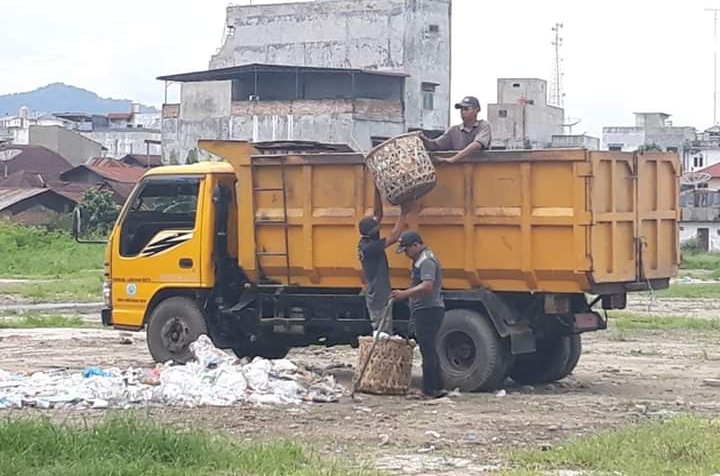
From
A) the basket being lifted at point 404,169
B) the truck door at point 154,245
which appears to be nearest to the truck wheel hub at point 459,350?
the basket being lifted at point 404,169

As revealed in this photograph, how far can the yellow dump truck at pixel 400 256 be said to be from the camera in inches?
625

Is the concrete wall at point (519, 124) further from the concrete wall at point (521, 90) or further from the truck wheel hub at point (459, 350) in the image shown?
the truck wheel hub at point (459, 350)

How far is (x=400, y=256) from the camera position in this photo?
16750 millimetres

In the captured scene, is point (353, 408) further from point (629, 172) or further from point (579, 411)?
point (629, 172)

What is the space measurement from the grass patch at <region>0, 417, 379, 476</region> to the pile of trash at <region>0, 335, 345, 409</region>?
3400 millimetres

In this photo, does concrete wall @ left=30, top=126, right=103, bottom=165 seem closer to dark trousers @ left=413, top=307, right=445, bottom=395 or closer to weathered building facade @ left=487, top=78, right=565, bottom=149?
weathered building facade @ left=487, top=78, right=565, bottom=149

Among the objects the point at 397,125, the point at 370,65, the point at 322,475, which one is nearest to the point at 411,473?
the point at 322,475

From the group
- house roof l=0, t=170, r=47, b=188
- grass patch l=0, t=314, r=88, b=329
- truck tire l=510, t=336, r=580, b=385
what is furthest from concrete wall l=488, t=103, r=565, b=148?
truck tire l=510, t=336, r=580, b=385

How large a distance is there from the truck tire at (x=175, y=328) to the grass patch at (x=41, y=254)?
29.7 metres

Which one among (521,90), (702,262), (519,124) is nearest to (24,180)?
(519,124)

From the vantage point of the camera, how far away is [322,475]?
1010 centimetres

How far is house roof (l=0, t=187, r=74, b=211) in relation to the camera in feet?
221

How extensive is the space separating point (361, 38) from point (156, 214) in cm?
5855

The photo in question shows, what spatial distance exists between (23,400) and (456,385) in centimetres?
473
